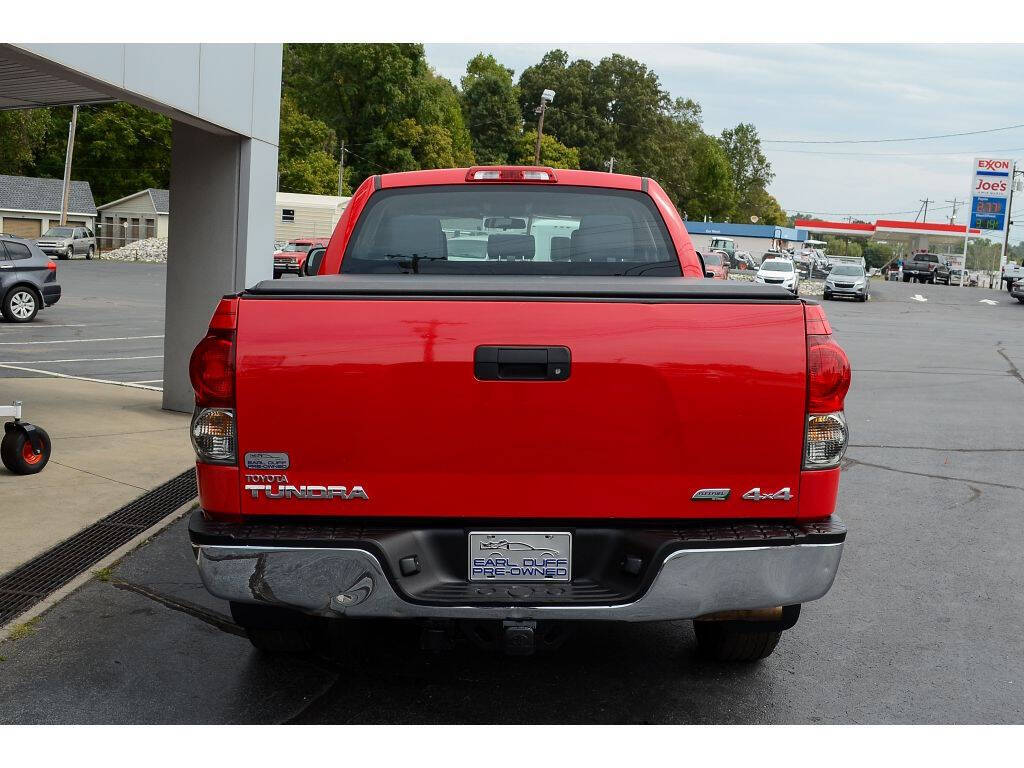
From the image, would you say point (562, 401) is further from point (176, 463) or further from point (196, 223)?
point (196, 223)

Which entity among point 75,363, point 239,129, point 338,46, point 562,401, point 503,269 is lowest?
point 75,363

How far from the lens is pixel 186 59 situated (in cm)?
877

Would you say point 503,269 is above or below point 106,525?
above

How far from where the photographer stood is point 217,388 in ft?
11.4

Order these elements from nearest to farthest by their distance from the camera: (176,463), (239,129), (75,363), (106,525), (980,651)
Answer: (980,651) < (106,525) < (176,463) < (239,129) < (75,363)

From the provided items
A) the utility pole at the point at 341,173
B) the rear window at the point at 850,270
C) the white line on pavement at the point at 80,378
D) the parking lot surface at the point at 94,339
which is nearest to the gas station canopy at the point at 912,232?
the utility pole at the point at 341,173

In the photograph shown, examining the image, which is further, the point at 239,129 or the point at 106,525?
the point at 239,129

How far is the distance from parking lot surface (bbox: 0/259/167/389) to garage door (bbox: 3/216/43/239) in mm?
42985

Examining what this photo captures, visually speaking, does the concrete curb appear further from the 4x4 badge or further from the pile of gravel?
the pile of gravel

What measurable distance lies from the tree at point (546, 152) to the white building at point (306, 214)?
3536cm

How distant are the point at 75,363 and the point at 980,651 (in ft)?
44.9

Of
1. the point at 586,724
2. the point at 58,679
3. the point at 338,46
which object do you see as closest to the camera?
the point at 586,724

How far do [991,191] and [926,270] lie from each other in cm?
993

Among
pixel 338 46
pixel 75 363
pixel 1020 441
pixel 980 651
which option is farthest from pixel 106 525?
pixel 338 46
